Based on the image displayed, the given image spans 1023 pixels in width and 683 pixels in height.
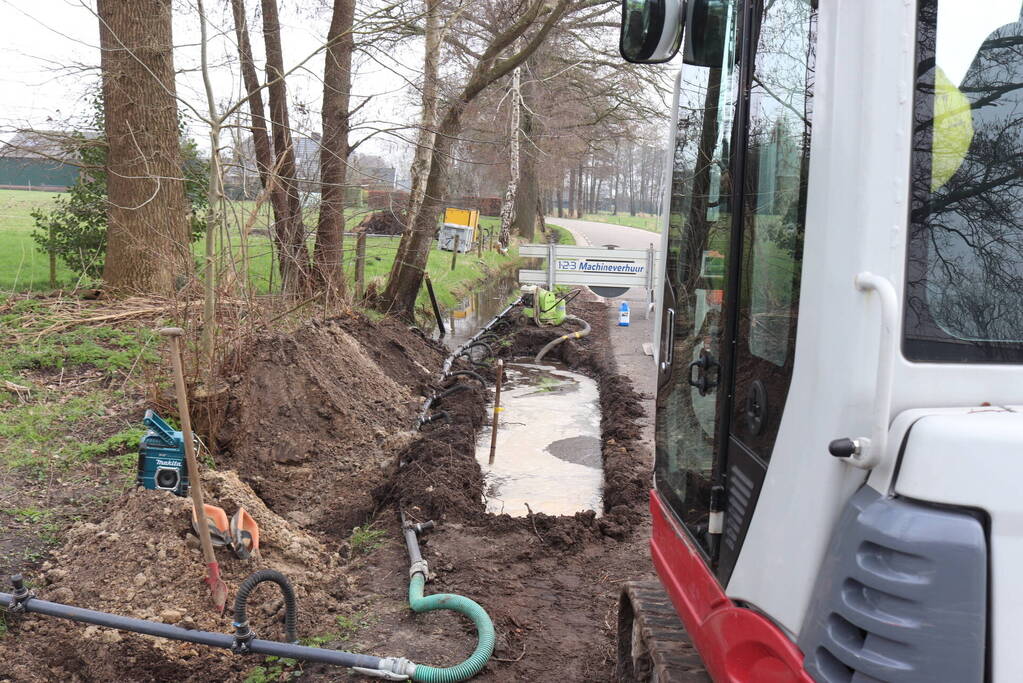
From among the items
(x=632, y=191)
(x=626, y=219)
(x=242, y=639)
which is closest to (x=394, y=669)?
(x=242, y=639)

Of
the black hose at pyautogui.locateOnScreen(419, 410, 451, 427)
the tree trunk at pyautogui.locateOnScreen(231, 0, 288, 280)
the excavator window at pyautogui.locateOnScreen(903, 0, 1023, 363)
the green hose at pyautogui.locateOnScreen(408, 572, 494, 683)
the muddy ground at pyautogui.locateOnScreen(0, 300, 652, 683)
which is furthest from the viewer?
the black hose at pyautogui.locateOnScreen(419, 410, 451, 427)

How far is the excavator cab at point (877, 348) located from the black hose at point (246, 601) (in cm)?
240

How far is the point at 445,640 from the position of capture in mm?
4770

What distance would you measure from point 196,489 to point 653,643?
2602mm

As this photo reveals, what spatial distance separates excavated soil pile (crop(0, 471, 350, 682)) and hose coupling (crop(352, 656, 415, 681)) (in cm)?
83

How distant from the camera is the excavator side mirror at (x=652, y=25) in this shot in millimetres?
2973

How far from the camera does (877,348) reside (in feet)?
5.71

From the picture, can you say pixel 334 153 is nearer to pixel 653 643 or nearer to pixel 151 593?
pixel 151 593

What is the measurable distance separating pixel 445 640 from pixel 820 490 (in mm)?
3295

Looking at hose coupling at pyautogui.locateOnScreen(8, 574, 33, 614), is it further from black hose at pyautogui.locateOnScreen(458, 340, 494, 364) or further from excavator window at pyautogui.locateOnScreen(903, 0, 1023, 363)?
black hose at pyautogui.locateOnScreen(458, 340, 494, 364)

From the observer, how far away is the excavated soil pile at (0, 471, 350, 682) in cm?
445

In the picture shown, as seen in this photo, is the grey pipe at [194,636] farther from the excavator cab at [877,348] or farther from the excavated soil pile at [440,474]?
the excavated soil pile at [440,474]

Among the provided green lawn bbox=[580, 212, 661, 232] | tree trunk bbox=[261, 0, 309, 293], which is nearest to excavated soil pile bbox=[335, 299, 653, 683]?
tree trunk bbox=[261, 0, 309, 293]

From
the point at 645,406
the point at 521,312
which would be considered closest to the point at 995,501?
the point at 645,406
